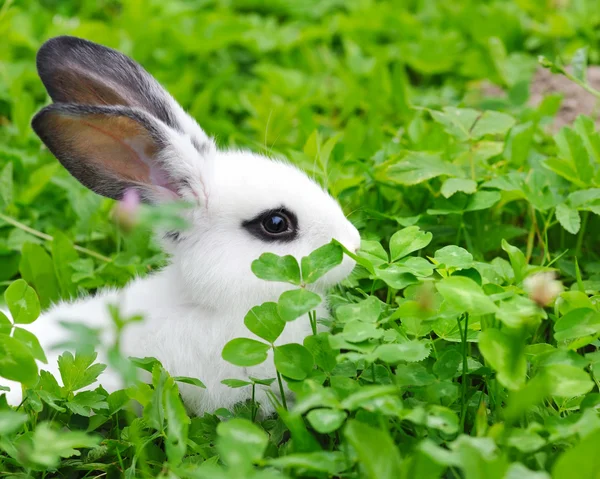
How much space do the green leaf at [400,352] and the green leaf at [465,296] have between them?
16 centimetres

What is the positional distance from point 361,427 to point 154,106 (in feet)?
5.81

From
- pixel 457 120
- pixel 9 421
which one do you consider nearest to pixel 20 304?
pixel 9 421

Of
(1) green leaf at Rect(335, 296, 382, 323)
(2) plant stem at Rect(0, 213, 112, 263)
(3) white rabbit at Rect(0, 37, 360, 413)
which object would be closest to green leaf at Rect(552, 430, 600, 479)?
(1) green leaf at Rect(335, 296, 382, 323)

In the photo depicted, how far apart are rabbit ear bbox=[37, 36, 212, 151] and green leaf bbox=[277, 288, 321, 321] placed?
1.10 m

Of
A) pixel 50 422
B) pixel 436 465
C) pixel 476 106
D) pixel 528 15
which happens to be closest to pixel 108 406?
pixel 50 422

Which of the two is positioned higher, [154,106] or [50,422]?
[154,106]

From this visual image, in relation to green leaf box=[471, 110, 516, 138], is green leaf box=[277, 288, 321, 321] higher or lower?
higher

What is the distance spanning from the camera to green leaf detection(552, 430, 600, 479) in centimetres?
183

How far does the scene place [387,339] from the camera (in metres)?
2.40

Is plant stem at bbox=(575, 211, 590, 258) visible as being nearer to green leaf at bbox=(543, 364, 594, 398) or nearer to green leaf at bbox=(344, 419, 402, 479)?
green leaf at bbox=(543, 364, 594, 398)

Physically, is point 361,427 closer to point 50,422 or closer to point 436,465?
point 436,465

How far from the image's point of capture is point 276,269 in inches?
95.5

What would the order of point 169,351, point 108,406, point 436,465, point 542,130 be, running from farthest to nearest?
point 542,130 → point 169,351 → point 108,406 → point 436,465

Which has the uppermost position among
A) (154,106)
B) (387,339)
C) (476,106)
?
(154,106)
